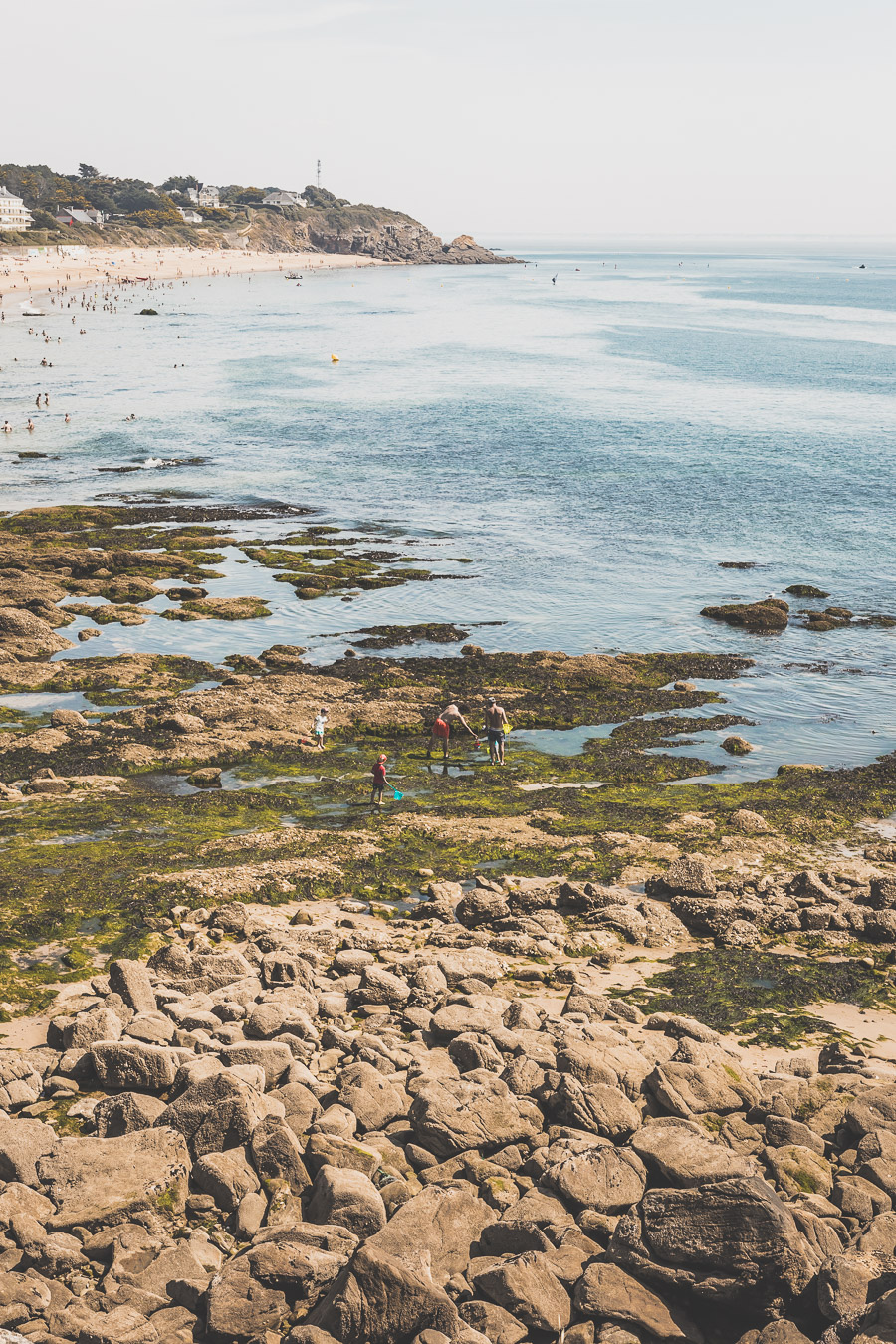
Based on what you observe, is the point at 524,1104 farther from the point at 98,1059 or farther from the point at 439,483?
the point at 439,483

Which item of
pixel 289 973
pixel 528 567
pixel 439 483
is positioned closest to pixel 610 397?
pixel 439 483

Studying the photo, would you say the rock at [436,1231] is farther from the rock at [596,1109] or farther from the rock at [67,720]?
the rock at [67,720]

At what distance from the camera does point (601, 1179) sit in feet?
34.1

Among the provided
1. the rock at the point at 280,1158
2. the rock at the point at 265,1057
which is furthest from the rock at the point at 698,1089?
the rock at the point at 265,1057

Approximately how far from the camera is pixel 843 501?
5509 cm

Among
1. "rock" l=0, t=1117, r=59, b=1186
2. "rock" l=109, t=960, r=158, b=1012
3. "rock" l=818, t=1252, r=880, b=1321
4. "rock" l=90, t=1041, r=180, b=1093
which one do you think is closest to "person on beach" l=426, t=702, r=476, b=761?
"rock" l=109, t=960, r=158, b=1012

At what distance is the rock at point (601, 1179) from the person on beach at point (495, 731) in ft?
49.7

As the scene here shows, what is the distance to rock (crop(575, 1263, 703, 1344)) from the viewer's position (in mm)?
9008

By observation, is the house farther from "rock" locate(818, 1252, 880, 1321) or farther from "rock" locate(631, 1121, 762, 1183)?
"rock" locate(818, 1252, 880, 1321)

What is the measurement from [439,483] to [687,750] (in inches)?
1336

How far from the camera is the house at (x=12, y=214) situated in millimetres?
191125

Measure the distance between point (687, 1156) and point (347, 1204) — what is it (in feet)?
11.2

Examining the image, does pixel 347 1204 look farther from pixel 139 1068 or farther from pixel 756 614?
pixel 756 614

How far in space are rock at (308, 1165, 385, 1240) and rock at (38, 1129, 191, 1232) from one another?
142 centimetres
